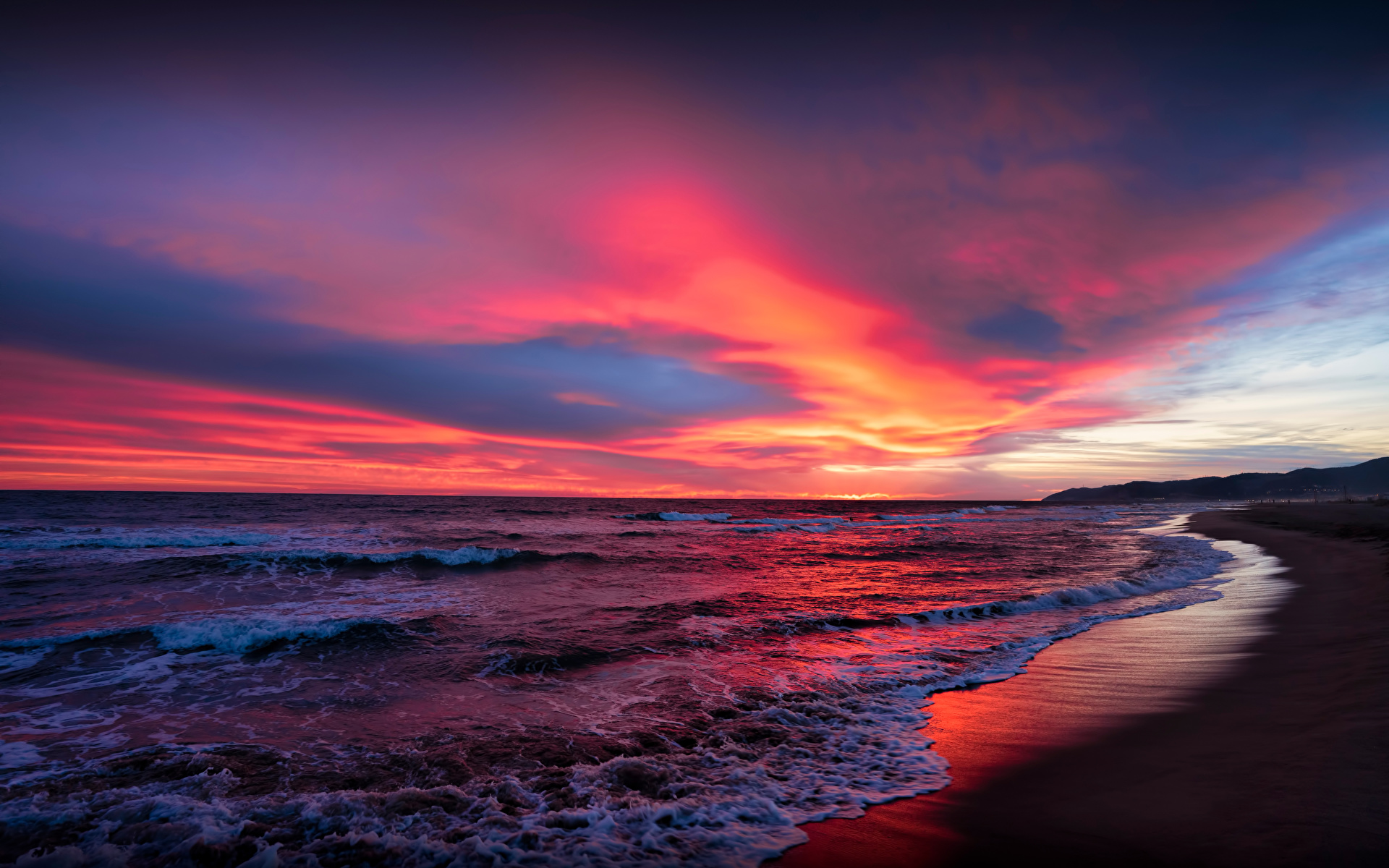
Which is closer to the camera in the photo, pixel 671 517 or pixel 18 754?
pixel 18 754

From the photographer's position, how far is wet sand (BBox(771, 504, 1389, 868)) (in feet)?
14.4

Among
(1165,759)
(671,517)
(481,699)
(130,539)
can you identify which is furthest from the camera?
(671,517)

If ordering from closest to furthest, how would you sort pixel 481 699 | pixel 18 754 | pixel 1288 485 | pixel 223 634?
1. pixel 18 754
2. pixel 481 699
3. pixel 223 634
4. pixel 1288 485

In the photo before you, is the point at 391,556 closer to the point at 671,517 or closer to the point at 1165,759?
the point at 1165,759

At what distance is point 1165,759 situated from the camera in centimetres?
A: 594

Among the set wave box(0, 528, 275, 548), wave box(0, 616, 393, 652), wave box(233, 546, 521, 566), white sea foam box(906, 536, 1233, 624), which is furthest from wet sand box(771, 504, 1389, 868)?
wave box(0, 528, 275, 548)

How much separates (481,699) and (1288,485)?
798 ft

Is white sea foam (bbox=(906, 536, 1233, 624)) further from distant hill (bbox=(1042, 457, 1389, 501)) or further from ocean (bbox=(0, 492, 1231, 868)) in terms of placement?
distant hill (bbox=(1042, 457, 1389, 501))

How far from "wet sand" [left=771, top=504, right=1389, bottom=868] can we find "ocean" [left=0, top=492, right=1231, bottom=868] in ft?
2.03

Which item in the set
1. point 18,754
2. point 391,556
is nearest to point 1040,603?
point 18,754

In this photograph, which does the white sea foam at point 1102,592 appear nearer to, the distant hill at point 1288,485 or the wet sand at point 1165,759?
the wet sand at point 1165,759

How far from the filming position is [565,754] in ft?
21.5

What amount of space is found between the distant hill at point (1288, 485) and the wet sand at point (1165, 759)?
560 feet

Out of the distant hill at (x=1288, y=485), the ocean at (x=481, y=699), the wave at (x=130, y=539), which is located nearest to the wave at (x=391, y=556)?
the ocean at (x=481, y=699)
